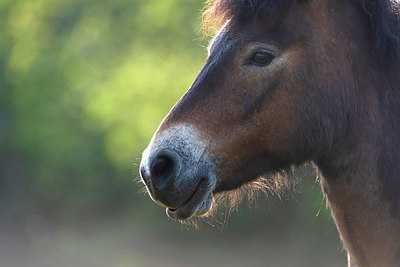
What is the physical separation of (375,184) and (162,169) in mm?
991

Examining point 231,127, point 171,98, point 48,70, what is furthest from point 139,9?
point 231,127

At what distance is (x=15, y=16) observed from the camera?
62.3 feet

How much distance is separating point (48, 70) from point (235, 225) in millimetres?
6855

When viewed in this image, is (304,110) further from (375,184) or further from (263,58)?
(375,184)

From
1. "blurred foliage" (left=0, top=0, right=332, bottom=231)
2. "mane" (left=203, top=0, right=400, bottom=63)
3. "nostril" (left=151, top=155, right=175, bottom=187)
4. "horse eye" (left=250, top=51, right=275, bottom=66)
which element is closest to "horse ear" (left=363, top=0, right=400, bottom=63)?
"mane" (left=203, top=0, right=400, bottom=63)

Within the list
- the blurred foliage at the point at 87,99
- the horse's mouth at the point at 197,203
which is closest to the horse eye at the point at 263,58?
the horse's mouth at the point at 197,203

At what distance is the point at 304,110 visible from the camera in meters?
3.05

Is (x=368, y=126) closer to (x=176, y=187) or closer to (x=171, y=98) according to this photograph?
(x=176, y=187)

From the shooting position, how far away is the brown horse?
3.01 metres

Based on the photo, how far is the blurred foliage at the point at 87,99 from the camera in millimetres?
15680

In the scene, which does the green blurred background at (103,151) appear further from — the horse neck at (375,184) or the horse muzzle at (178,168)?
the horse muzzle at (178,168)

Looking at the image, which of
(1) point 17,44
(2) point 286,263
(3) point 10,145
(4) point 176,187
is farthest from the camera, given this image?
(1) point 17,44

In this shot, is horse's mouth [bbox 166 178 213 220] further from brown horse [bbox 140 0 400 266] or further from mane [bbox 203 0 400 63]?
mane [bbox 203 0 400 63]

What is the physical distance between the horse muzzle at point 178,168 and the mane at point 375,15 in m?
0.62
